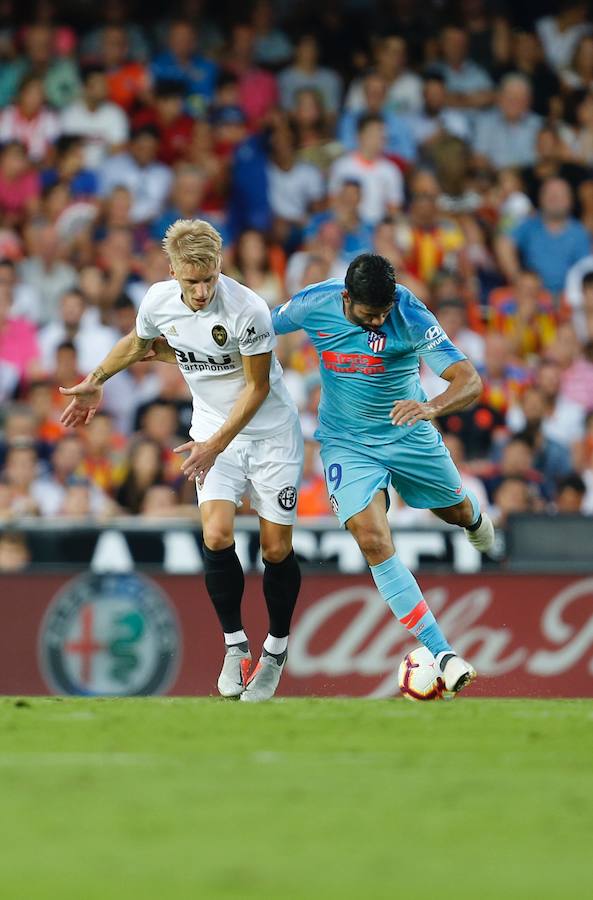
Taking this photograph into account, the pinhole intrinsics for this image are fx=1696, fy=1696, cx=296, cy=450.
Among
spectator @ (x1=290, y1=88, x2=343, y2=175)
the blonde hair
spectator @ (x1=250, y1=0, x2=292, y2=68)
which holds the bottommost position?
the blonde hair

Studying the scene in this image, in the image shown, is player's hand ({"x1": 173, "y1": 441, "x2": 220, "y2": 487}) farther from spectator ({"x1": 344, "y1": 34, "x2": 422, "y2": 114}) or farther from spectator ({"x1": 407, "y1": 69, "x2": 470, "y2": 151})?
spectator ({"x1": 344, "y1": 34, "x2": 422, "y2": 114})

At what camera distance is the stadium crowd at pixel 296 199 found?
12.9 meters

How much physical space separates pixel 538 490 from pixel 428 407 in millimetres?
5297

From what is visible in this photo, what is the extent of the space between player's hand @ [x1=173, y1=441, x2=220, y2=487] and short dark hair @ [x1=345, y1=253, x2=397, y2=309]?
968 millimetres

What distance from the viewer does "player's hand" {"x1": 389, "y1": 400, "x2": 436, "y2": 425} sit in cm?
753

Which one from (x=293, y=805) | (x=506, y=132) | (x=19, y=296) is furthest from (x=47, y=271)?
(x=293, y=805)

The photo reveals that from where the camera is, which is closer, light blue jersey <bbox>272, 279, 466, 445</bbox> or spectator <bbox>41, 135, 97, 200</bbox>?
light blue jersey <bbox>272, 279, 466, 445</bbox>

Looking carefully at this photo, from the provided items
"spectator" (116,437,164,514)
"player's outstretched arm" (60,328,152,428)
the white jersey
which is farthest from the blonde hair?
"spectator" (116,437,164,514)

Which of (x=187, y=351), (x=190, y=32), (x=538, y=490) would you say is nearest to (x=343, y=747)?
(x=187, y=351)

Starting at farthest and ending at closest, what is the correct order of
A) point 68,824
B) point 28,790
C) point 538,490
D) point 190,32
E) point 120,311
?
point 190,32 < point 120,311 < point 538,490 < point 28,790 < point 68,824

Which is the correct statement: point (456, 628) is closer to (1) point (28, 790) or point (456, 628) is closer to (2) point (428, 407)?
(2) point (428, 407)

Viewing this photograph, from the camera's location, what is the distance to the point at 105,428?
12.8 m

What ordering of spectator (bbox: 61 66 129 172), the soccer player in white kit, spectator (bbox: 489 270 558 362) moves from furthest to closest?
spectator (bbox: 61 66 129 172) < spectator (bbox: 489 270 558 362) < the soccer player in white kit

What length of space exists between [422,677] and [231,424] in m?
1.54
